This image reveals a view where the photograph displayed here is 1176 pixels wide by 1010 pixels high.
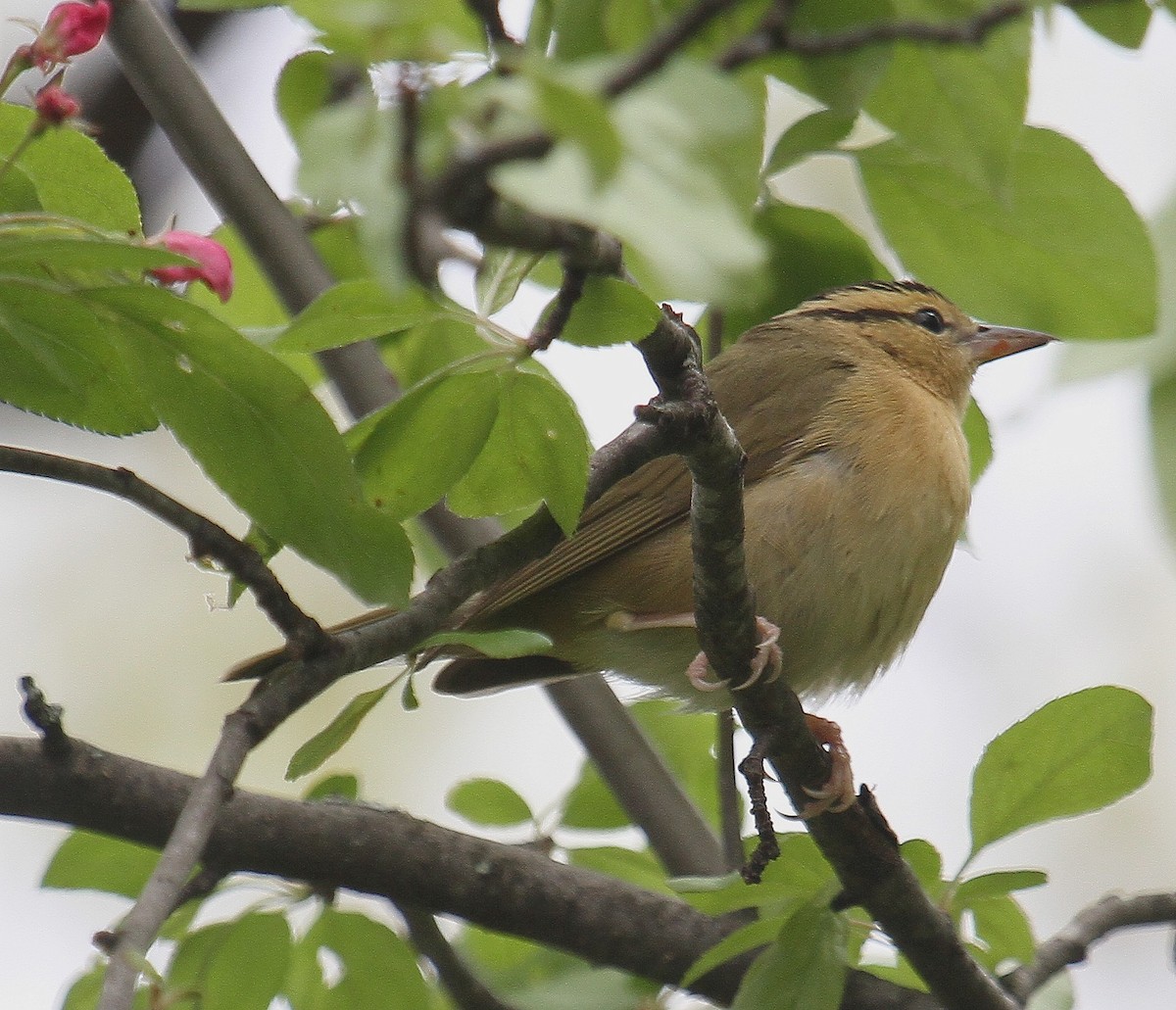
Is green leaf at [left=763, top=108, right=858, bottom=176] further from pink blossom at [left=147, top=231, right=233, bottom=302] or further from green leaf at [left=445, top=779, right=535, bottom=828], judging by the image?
green leaf at [left=445, top=779, right=535, bottom=828]

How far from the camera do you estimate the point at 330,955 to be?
316 cm

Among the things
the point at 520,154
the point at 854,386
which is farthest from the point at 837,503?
the point at 520,154

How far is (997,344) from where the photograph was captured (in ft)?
16.9

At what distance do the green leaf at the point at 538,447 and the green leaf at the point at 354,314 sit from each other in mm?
180

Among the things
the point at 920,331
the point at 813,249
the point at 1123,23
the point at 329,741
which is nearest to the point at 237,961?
the point at 329,741

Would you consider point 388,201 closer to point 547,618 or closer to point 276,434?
point 276,434

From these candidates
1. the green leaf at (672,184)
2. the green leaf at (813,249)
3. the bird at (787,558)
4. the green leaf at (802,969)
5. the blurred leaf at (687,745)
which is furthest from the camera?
the blurred leaf at (687,745)

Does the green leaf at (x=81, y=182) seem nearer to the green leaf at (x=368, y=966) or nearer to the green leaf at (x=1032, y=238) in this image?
the green leaf at (x=1032, y=238)

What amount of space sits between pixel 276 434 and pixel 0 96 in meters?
0.59

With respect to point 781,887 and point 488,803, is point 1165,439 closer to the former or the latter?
point 781,887

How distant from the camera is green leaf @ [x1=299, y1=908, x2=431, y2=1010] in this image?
3.06m

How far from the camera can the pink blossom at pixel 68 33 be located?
Answer: 2.07 metres

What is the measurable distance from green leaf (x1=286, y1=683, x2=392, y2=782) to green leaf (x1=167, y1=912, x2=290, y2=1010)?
0.64 m

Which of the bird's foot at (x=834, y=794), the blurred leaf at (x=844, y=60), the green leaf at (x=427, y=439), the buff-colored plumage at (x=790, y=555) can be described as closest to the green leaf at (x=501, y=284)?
the green leaf at (x=427, y=439)
